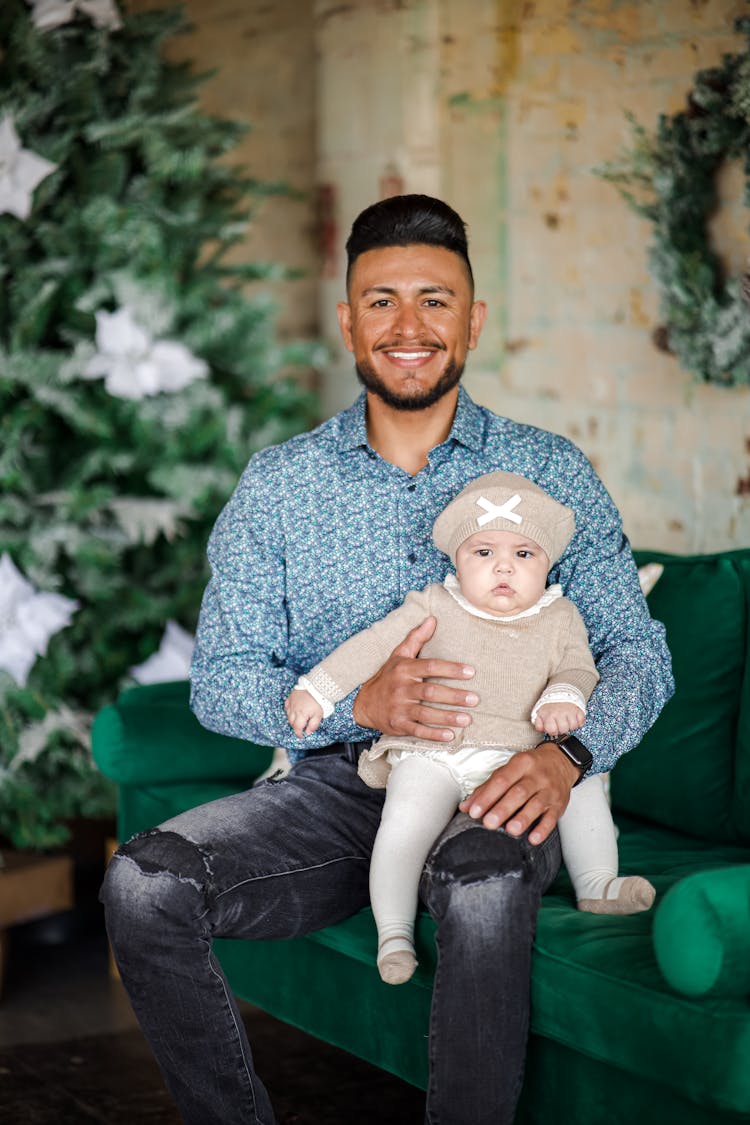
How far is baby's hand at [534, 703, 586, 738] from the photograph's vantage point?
2.04m

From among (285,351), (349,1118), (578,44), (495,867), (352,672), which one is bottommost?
(349,1118)

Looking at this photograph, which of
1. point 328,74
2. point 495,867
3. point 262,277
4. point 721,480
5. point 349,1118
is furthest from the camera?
point 328,74

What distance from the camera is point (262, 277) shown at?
11.8 ft

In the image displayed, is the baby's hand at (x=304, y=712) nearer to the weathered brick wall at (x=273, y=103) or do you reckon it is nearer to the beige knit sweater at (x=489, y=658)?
the beige knit sweater at (x=489, y=658)

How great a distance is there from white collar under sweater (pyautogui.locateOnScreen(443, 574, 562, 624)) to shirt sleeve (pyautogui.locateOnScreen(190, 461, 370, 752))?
0.85 feet

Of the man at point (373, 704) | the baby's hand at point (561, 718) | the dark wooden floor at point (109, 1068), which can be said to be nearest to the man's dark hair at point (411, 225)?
the man at point (373, 704)

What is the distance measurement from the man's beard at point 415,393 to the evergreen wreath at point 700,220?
66 centimetres

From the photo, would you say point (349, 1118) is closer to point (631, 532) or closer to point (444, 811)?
point (444, 811)

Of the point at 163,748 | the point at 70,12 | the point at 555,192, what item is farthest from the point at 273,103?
the point at 163,748

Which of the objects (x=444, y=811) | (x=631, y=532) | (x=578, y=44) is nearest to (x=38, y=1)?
(x=578, y=44)

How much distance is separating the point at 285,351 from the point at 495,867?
200 cm

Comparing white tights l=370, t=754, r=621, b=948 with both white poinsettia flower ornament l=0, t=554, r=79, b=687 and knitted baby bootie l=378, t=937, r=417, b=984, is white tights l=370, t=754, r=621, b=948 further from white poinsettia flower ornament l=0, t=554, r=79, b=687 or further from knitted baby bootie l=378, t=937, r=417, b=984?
white poinsettia flower ornament l=0, t=554, r=79, b=687

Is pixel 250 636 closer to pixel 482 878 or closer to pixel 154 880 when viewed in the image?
pixel 154 880

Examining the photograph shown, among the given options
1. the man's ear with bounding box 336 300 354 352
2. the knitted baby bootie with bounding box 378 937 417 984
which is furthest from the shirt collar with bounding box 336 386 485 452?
the knitted baby bootie with bounding box 378 937 417 984
